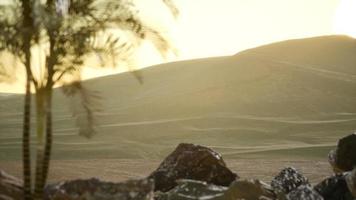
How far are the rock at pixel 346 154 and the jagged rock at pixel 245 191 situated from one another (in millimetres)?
3695

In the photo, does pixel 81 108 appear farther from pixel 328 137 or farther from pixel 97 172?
pixel 328 137

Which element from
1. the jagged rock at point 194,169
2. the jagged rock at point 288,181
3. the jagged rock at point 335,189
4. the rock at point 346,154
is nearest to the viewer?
the jagged rock at point 335,189

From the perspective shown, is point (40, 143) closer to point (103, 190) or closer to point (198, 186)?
point (103, 190)

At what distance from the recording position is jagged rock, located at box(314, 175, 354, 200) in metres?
15.2

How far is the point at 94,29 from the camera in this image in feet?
37.3

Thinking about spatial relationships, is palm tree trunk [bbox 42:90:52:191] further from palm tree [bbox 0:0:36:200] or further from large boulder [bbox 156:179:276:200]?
large boulder [bbox 156:179:276:200]

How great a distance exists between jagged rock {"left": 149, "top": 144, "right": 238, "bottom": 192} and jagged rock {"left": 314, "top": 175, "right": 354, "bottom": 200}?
3.15 metres

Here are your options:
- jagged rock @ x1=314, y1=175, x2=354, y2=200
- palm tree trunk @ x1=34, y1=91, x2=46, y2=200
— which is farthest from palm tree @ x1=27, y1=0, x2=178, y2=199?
jagged rock @ x1=314, y1=175, x2=354, y2=200

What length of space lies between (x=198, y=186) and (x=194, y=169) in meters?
3.46

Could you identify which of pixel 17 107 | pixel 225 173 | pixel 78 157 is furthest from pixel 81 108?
pixel 17 107

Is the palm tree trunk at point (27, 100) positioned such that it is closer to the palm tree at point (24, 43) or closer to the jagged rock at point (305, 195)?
the palm tree at point (24, 43)

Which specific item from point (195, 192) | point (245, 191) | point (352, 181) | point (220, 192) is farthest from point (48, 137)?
point (352, 181)

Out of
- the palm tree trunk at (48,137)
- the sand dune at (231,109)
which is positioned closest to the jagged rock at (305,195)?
the palm tree trunk at (48,137)

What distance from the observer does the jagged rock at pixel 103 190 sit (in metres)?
11.1
